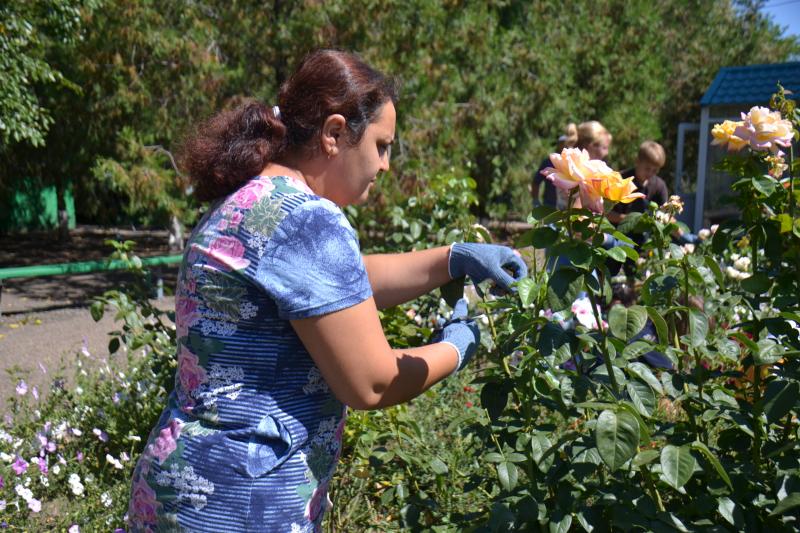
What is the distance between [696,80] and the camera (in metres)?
18.5

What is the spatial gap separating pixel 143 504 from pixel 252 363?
0.38 m

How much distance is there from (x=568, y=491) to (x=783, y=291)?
26.9 inches

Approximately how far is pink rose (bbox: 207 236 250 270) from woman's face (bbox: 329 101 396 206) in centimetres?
25

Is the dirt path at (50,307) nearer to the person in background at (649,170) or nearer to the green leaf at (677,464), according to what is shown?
the green leaf at (677,464)

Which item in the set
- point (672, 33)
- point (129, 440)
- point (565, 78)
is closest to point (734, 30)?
point (672, 33)

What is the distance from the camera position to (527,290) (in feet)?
5.26

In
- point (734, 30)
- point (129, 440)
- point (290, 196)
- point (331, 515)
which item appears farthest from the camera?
point (734, 30)

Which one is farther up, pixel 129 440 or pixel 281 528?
pixel 281 528

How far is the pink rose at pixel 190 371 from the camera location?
4.82 ft

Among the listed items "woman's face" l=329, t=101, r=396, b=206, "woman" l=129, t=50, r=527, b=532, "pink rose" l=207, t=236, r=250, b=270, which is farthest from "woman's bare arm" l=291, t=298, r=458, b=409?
"woman's face" l=329, t=101, r=396, b=206

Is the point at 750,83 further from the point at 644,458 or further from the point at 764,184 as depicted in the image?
the point at 644,458

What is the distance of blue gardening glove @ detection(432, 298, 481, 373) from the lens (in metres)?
1.64

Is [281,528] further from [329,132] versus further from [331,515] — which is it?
[331,515]

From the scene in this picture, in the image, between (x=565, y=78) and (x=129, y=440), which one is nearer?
(x=129, y=440)
